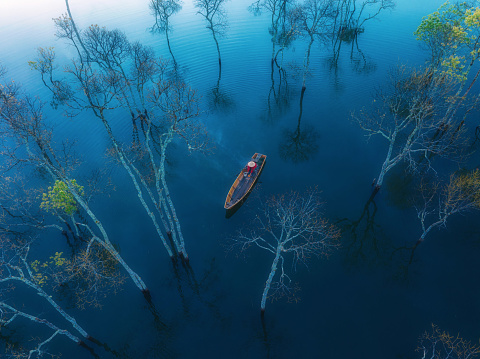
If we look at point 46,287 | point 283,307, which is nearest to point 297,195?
point 283,307

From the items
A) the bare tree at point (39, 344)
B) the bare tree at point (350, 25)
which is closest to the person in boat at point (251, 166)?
the bare tree at point (39, 344)

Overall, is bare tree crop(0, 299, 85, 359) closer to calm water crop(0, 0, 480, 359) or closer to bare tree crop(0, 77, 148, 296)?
calm water crop(0, 0, 480, 359)

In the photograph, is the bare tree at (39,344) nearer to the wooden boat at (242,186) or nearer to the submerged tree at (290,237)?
the submerged tree at (290,237)

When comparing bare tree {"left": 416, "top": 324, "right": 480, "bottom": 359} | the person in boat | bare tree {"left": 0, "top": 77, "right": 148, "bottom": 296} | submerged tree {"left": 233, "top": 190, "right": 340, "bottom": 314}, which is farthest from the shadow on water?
bare tree {"left": 0, "top": 77, "right": 148, "bottom": 296}

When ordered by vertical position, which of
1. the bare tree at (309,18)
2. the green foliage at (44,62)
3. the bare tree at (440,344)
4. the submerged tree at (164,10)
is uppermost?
the submerged tree at (164,10)

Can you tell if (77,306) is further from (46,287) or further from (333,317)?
(333,317)

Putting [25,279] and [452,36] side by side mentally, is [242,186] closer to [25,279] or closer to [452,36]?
[25,279]
